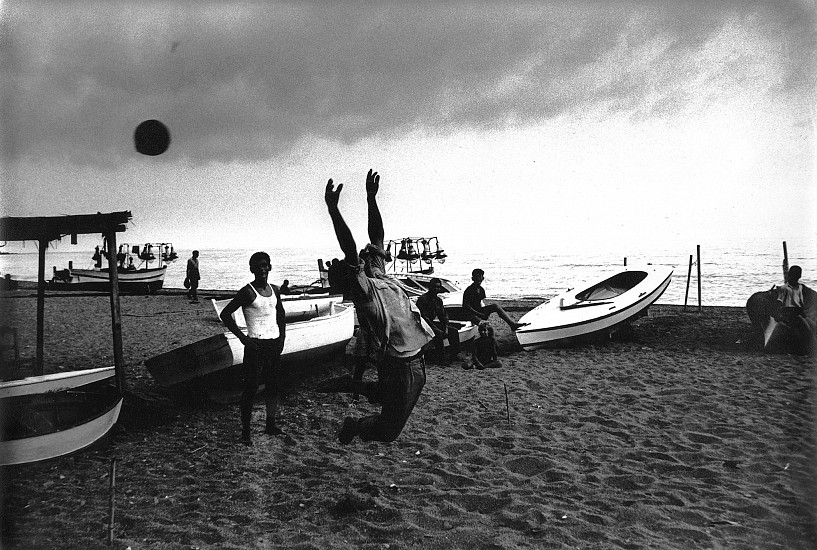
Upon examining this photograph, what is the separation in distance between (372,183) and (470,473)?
256 centimetres

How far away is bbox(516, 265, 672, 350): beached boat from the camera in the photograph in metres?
9.59

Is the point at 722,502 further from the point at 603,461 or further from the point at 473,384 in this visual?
the point at 473,384

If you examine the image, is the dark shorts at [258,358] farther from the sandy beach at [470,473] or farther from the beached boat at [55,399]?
the beached boat at [55,399]

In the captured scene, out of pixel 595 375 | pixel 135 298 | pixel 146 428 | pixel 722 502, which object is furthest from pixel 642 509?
pixel 135 298

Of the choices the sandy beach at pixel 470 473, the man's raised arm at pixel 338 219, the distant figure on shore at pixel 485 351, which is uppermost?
the man's raised arm at pixel 338 219

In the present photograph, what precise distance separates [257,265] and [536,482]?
312 cm

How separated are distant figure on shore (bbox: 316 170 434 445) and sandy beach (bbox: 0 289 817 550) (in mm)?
798

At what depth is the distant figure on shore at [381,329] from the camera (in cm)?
306

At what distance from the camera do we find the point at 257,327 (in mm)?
4797

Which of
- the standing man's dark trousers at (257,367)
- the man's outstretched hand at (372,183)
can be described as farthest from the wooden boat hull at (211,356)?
the man's outstretched hand at (372,183)

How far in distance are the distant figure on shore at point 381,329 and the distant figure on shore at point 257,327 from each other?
1489 mm

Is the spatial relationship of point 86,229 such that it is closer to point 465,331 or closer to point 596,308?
point 465,331

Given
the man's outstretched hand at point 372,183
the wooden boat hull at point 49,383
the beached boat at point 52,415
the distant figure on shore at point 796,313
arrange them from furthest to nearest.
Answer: the distant figure on shore at point 796,313
the wooden boat hull at point 49,383
the beached boat at point 52,415
the man's outstretched hand at point 372,183

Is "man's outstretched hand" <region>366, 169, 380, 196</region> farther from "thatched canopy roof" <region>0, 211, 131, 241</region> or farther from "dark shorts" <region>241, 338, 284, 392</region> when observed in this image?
"thatched canopy roof" <region>0, 211, 131, 241</region>
